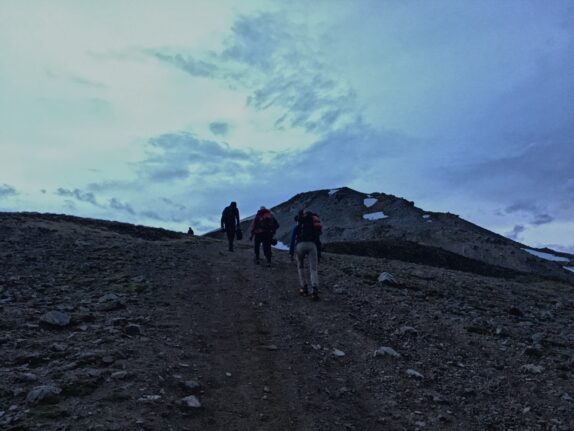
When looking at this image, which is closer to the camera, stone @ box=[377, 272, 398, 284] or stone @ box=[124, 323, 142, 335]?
stone @ box=[124, 323, 142, 335]

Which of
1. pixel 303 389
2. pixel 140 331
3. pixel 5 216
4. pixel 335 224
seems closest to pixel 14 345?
pixel 140 331

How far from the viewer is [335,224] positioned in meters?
71.8

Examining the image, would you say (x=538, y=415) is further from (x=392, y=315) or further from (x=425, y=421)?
(x=392, y=315)

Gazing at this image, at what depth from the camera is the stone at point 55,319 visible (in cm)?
923

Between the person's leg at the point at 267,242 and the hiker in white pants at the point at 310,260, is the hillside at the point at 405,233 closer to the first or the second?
the person's leg at the point at 267,242

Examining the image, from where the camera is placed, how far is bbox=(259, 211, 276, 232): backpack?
18797mm

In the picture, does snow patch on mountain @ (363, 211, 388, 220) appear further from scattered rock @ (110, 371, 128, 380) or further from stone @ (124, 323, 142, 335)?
scattered rock @ (110, 371, 128, 380)

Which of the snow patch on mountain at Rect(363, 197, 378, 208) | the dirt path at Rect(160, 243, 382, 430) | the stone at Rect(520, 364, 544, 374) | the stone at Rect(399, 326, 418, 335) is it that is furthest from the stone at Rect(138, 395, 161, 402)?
the snow patch on mountain at Rect(363, 197, 378, 208)

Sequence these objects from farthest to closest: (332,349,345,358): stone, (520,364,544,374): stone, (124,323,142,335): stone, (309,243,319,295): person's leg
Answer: (309,243,319,295): person's leg < (124,323,142,335): stone < (332,349,345,358): stone < (520,364,544,374): stone

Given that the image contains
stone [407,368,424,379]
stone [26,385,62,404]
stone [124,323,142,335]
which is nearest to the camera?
stone [26,385,62,404]

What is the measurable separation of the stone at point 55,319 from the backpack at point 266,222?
33.2 feet

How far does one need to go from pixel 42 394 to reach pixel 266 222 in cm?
1322

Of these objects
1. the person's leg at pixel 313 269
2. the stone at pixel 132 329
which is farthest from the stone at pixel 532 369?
the stone at pixel 132 329

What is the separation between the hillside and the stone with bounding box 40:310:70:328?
103 ft
